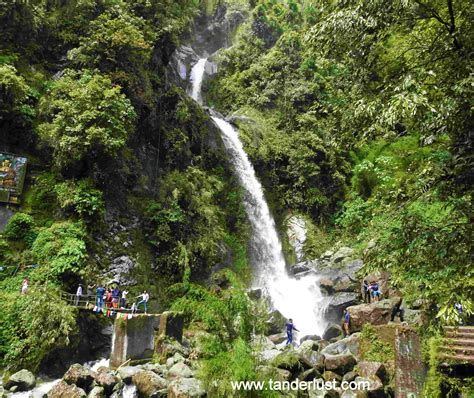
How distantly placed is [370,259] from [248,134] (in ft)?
71.6

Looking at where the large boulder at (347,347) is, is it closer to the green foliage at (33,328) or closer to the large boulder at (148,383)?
the large boulder at (148,383)

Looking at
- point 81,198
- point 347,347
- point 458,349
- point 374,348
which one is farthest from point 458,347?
point 81,198

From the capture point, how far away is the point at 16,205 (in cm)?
1491

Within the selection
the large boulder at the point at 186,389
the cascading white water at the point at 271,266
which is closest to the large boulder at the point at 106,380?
the large boulder at the point at 186,389

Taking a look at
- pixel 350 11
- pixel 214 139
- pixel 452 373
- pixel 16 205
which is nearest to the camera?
pixel 350 11

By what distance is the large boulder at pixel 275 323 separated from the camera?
1606cm

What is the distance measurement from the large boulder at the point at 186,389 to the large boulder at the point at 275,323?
27.2 ft

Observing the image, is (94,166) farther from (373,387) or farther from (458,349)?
(458,349)

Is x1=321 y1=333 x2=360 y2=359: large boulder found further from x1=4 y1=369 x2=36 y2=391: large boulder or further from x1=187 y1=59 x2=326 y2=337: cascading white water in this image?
x1=4 y1=369 x2=36 y2=391: large boulder

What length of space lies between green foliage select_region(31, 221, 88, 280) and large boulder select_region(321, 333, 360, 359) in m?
8.26

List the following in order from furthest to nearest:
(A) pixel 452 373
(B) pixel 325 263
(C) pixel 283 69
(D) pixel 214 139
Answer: (C) pixel 283 69 → (D) pixel 214 139 → (B) pixel 325 263 → (A) pixel 452 373

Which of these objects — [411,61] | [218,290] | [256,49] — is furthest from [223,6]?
[411,61]

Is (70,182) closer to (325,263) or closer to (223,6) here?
(325,263)

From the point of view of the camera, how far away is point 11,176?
14930 mm
